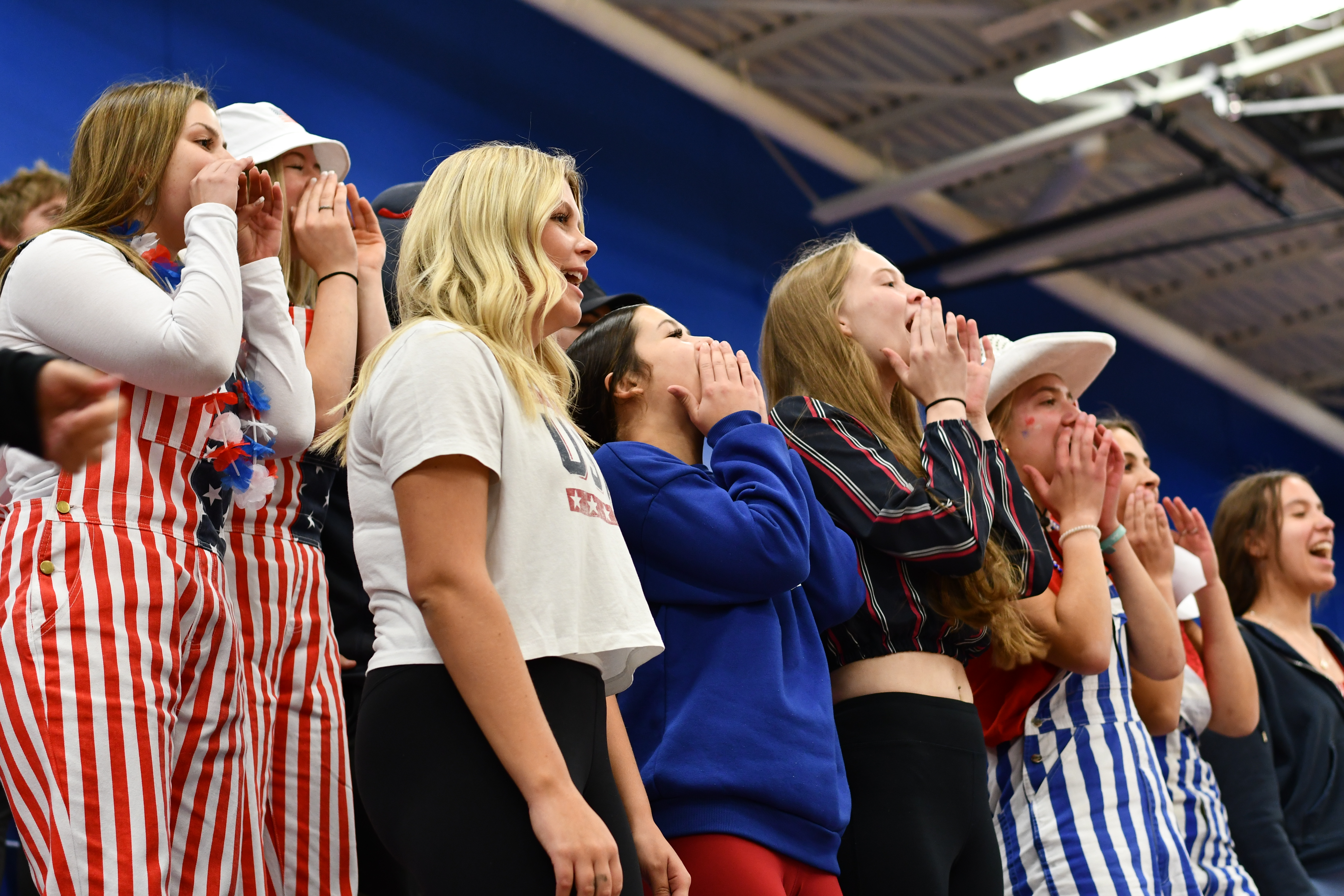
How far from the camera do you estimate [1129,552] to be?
2.69m

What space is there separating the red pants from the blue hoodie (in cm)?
1

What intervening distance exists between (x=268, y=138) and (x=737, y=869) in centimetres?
157

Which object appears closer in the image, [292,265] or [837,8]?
[292,265]

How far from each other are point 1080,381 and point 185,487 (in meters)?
1.91

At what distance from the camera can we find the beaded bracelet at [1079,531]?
99.3 inches

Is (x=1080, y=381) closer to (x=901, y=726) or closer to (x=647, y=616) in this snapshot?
(x=901, y=726)

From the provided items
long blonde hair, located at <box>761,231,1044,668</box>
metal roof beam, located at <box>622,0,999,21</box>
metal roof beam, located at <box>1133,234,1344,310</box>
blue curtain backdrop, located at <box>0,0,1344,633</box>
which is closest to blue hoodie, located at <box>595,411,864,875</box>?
long blonde hair, located at <box>761,231,1044,668</box>

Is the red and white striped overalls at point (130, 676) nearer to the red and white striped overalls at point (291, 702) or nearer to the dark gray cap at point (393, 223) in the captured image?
the red and white striped overalls at point (291, 702)

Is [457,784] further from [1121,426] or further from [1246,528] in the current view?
[1246,528]

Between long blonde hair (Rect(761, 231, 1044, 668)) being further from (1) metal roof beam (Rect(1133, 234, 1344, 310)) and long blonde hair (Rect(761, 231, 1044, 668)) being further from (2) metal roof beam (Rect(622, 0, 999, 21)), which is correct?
(1) metal roof beam (Rect(1133, 234, 1344, 310))


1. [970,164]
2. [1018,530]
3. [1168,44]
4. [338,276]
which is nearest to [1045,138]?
[970,164]

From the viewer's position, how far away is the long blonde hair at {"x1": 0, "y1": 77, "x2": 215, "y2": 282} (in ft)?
6.17

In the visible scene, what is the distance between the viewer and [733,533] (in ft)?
5.92

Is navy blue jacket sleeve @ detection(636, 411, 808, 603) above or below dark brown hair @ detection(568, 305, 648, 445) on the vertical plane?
below
